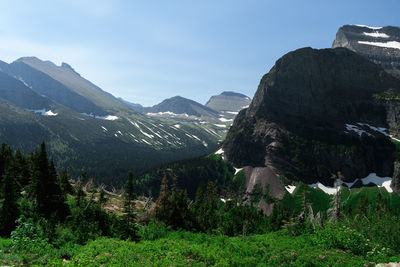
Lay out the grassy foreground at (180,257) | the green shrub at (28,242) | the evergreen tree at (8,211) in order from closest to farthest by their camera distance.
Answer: the grassy foreground at (180,257), the green shrub at (28,242), the evergreen tree at (8,211)

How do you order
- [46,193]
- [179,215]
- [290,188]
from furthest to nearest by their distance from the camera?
[290,188], [179,215], [46,193]

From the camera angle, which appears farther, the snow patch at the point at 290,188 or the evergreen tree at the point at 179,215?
the snow patch at the point at 290,188

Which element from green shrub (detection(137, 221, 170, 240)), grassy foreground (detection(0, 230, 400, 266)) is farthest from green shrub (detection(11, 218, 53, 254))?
green shrub (detection(137, 221, 170, 240))

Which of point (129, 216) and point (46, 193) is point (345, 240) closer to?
point (129, 216)

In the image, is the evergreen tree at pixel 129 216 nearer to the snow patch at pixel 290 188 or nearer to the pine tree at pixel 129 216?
the pine tree at pixel 129 216

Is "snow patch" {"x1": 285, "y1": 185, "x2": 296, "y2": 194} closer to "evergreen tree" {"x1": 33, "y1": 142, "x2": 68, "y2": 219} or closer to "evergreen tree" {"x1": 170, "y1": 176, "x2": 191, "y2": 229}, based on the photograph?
"evergreen tree" {"x1": 170, "y1": 176, "x2": 191, "y2": 229}

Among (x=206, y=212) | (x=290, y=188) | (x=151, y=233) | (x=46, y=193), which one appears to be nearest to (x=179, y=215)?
(x=151, y=233)

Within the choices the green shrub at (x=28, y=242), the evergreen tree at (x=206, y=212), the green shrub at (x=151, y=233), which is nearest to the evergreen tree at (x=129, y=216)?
the green shrub at (x=151, y=233)

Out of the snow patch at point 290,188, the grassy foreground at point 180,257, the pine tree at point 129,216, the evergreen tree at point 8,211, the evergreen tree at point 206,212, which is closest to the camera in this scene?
the grassy foreground at point 180,257

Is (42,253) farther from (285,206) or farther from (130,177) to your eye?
(285,206)

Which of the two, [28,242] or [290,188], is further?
[290,188]

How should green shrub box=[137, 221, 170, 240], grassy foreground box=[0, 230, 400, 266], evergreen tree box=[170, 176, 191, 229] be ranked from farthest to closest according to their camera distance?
evergreen tree box=[170, 176, 191, 229] → green shrub box=[137, 221, 170, 240] → grassy foreground box=[0, 230, 400, 266]

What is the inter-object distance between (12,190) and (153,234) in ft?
63.3

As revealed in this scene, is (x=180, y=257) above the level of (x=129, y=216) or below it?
above
